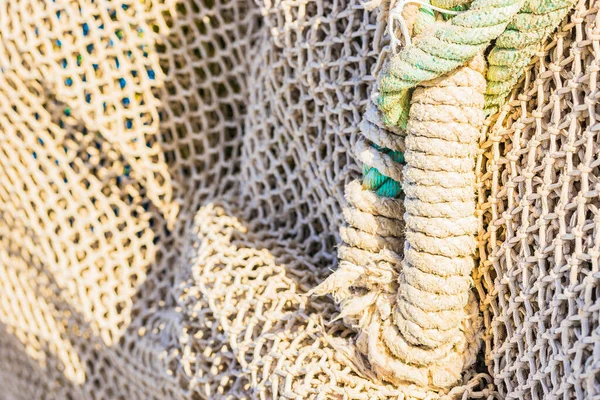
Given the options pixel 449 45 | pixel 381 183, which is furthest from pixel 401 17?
pixel 381 183

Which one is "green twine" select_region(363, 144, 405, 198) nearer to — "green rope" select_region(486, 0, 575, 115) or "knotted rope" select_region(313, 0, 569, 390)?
"knotted rope" select_region(313, 0, 569, 390)

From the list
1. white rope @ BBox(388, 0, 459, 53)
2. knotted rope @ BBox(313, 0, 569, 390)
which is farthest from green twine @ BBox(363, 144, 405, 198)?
white rope @ BBox(388, 0, 459, 53)

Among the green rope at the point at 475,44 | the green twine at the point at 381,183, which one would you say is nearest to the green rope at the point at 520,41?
the green rope at the point at 475,44

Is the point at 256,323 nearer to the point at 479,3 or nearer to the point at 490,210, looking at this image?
the point at 490,210

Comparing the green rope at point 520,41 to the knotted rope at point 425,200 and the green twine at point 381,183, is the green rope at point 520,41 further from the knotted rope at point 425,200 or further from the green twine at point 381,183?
the green twine at point 381,183

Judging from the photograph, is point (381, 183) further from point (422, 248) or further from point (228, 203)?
point (228, 203)

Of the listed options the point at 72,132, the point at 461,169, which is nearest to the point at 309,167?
the point at 461,169
